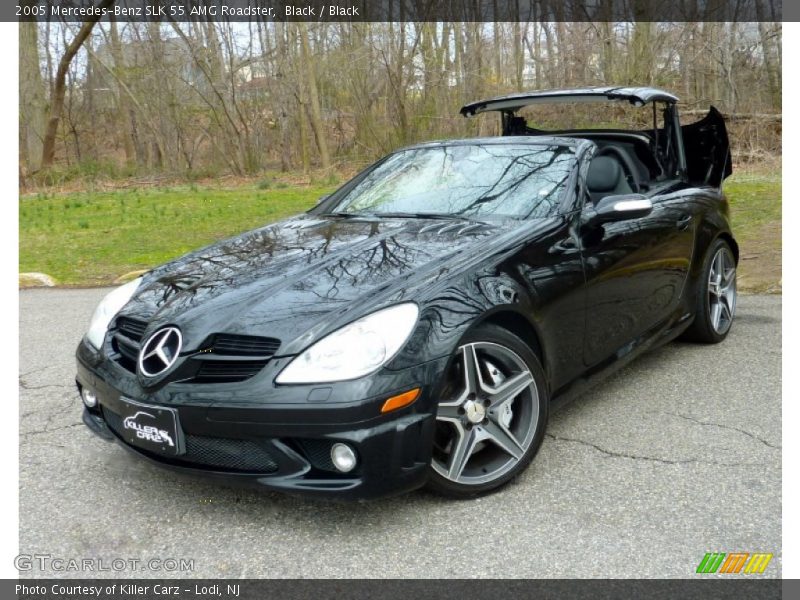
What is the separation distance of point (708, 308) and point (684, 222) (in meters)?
0.69

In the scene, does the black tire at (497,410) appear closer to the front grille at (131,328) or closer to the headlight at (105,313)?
the front grille at (131,328)

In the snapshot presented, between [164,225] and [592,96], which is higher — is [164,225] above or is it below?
below

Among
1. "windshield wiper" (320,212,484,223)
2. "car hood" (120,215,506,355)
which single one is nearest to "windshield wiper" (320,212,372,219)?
"windshield wiper" (320,212,484,223)

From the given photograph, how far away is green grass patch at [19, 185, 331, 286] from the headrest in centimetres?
590

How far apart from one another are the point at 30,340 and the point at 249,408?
13.2 feet

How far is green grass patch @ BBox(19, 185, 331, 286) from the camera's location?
9040mm

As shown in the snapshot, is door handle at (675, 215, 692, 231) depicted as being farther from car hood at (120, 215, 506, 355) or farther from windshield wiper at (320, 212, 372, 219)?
windshield wiper at (320, 212, 372, 219)

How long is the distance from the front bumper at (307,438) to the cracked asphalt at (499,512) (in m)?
0.25

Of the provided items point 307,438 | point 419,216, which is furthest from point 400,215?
point 307,438

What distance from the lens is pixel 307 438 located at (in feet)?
8.39

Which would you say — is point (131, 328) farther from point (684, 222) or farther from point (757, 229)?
point (757, 229)

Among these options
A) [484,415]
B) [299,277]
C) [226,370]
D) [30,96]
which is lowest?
[484,415]

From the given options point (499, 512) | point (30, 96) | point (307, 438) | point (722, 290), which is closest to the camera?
point (307, 438)

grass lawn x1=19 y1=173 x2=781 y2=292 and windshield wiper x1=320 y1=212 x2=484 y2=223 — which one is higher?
windshield wiper x1=320 y1=212 x2=484 y2=223
